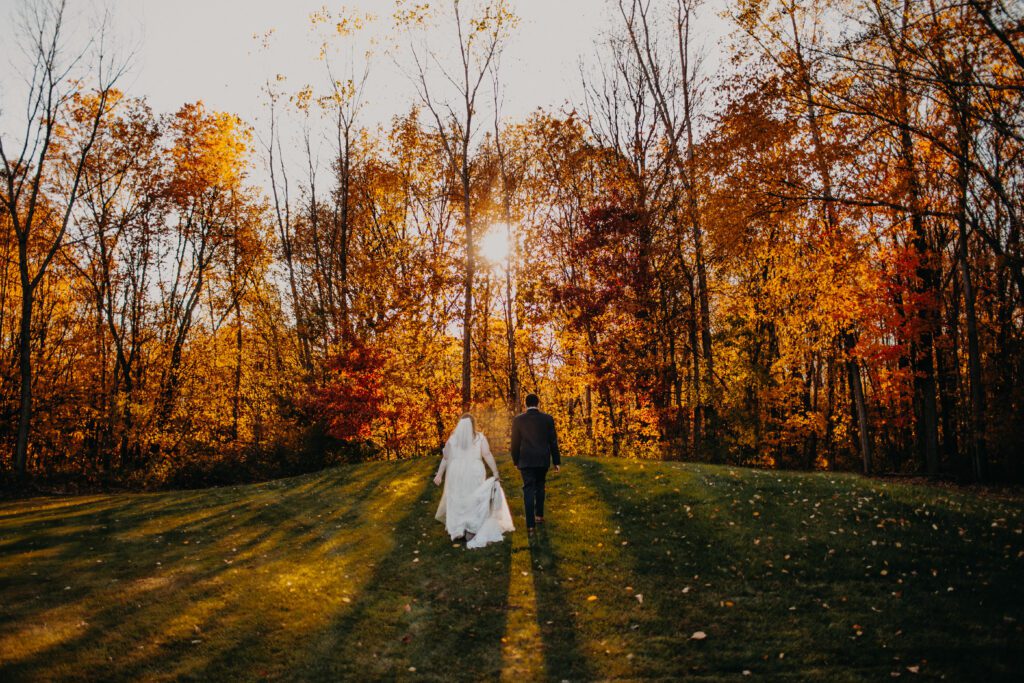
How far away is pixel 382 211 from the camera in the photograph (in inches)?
1059

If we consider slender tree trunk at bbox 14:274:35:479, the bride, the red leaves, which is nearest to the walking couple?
the bride

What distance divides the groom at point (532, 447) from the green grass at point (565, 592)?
2.51ft

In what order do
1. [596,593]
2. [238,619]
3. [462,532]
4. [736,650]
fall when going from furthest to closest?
[462,532] < [596,593] < [238,619] < [736,650]

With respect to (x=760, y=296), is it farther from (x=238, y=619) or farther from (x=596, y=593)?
(x=238, y=619)

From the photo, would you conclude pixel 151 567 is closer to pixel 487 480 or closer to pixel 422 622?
pixel 422 622

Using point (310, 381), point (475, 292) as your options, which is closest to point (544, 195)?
point (475, 292)

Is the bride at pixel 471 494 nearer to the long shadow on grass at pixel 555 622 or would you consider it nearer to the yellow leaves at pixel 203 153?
the long shadow on grass at pixel 555 622

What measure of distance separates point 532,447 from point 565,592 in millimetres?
2395

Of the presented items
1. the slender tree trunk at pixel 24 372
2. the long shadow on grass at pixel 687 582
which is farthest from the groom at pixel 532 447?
the slender tree trunk at pixel 24 372

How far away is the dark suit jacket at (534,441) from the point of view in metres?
9.09

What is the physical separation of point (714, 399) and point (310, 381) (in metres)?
17.0

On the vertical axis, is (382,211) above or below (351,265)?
above

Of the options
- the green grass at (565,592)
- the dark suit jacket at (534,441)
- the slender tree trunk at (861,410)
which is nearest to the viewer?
the green grass at (565,592)

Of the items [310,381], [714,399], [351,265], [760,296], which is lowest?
[714,399]
